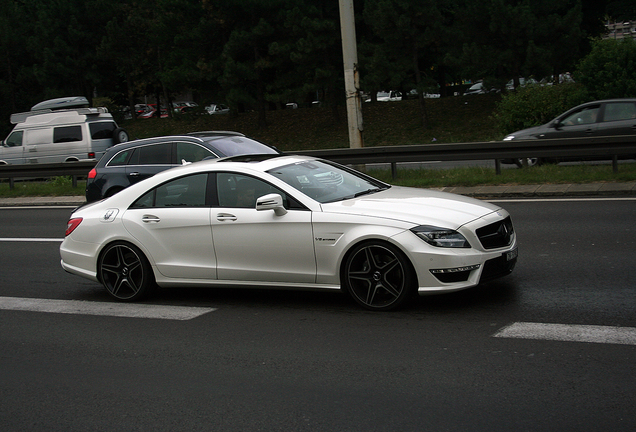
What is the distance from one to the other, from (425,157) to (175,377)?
1085 cm

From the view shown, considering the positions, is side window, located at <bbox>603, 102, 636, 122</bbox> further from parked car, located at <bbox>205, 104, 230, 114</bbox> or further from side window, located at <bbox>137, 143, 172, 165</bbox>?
parked car, located at <bbox>205, 104, 230, 114</bbox>

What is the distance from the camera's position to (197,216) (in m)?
7.24

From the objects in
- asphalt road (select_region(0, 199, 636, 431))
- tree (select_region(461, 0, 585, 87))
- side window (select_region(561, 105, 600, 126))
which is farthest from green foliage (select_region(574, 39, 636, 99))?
asphalt road (select_region(0, 199, 636, 431))

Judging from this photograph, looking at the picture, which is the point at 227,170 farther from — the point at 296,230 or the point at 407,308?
the point at 407,308

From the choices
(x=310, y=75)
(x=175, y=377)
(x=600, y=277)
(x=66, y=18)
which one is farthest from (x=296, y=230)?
(x=66, y=18)

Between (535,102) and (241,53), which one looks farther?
(241,53)

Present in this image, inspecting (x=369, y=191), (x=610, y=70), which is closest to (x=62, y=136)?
(x=610, y=70)

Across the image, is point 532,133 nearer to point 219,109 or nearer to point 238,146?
point 238,146

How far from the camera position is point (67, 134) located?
2327cm

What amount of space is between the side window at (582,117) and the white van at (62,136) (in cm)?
1282

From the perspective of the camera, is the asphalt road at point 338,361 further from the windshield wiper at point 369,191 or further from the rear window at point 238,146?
the rear window at point 238,146

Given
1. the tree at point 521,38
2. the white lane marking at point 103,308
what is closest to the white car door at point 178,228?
the white lane marking at point 103,308

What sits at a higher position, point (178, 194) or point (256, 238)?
point (178, 194)

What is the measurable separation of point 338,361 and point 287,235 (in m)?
1.66
